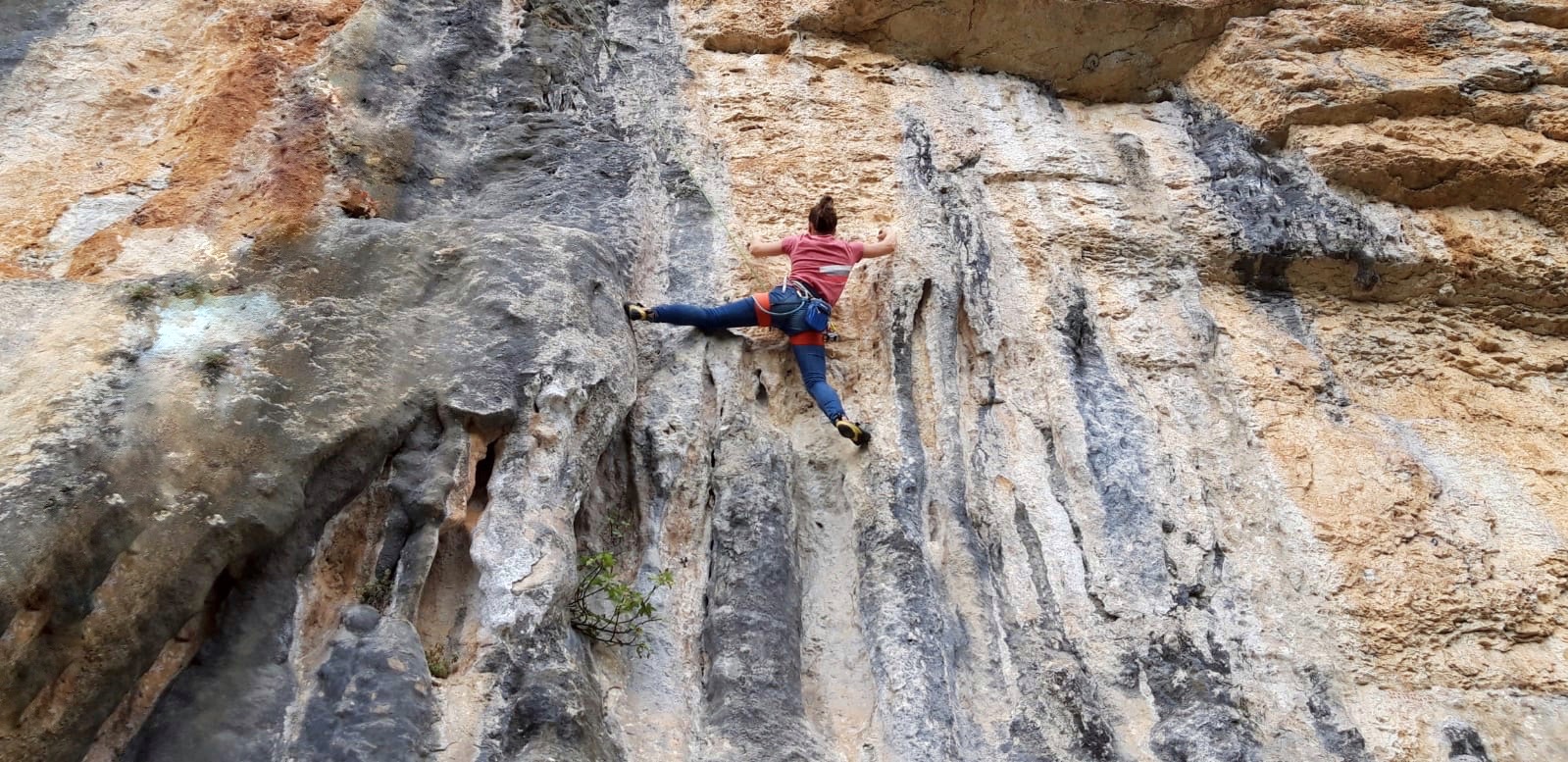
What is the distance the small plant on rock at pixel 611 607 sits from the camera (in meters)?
4.26

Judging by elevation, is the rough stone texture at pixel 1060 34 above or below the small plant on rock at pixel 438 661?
above

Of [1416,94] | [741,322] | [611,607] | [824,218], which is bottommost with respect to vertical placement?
[611,607]

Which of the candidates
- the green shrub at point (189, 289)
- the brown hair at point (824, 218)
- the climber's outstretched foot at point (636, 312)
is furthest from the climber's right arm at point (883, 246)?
the green shrub at point (189, 289)

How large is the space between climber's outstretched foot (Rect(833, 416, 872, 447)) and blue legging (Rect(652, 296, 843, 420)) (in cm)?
17

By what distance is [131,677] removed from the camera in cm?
323

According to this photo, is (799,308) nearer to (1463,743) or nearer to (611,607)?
(611,607)

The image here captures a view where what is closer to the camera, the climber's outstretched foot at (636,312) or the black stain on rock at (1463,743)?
the black stain on rock at (1463,743)

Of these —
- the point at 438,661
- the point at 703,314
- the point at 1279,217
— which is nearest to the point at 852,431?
the point at 703,314

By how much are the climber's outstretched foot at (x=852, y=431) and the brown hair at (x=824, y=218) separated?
1126 millimetres

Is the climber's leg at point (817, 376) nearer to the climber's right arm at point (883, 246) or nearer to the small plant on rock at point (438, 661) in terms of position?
the climber's right arm at point (883, 246)

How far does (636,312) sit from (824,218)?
1.11m

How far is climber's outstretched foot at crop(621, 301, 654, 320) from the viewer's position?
5363 millimetres

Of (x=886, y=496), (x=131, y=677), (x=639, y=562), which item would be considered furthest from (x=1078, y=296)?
(x=131, y=677)

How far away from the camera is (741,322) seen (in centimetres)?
555
